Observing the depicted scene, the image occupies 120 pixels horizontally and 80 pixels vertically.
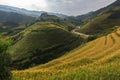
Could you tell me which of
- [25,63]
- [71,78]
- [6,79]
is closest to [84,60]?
[71,78]

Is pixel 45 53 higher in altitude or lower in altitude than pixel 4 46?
lower

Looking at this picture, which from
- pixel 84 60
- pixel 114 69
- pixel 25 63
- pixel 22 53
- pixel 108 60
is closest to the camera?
pixel 114 69

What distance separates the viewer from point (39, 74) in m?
49.0

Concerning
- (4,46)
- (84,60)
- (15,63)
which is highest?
(4,46)

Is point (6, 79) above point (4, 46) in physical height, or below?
below

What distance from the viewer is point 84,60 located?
61.3m

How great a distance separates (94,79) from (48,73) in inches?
404

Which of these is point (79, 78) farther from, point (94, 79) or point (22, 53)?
point (22, 53)

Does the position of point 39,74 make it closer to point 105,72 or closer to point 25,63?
point 105,72

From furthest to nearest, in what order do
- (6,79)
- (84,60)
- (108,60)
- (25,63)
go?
(25,63) < (84,60) < (108,60) < (6,79)

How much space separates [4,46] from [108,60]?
23.2 m

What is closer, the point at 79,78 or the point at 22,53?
the point at 79,78

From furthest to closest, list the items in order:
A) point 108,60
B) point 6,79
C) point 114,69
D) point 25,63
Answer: point 25,63
point 108,60
point 114,69
point 6,79

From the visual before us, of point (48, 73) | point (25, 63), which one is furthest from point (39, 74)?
point (25, 63)
